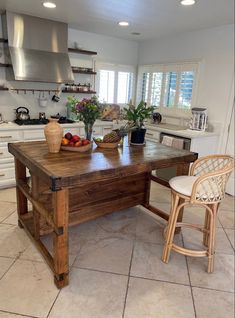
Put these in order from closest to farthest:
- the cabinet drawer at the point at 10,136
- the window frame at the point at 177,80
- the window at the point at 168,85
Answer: the cabinet drawer at the point at 10,136
the window frame at the point at 177,80
the window at the point at 168,85

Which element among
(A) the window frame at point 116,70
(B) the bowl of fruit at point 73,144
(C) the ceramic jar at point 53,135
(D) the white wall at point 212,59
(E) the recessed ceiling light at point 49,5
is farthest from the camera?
(A) the window frame at point 116,70

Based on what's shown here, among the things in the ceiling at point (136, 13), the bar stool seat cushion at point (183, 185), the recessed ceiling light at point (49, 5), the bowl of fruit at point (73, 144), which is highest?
the ceiling at point (136, 13)

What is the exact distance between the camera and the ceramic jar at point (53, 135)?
213 cm

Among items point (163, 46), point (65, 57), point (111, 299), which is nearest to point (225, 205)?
point (111, 299)

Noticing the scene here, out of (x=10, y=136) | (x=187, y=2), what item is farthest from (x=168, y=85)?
(x=10, y=136)

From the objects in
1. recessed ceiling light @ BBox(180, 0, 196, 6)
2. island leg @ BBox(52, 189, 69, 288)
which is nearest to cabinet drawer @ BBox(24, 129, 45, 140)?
island leg @ BBox(52, 189, 69, 288)

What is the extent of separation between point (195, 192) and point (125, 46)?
12.8 ft

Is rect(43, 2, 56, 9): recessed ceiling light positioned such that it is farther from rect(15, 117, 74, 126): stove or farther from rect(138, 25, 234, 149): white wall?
rect(138, 25, 234, 149): white wall

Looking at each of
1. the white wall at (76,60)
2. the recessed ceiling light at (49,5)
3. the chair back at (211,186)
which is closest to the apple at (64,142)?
the chair back at (211,186)

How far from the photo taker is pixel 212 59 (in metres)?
3.85

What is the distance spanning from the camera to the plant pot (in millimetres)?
2713

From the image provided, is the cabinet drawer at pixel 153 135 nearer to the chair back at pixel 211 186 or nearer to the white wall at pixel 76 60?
the white wall at pixel 76 60

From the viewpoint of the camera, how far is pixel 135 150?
2535 millimetres

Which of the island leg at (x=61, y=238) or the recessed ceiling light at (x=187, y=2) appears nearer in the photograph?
the island leg at (x=61, y=238)
